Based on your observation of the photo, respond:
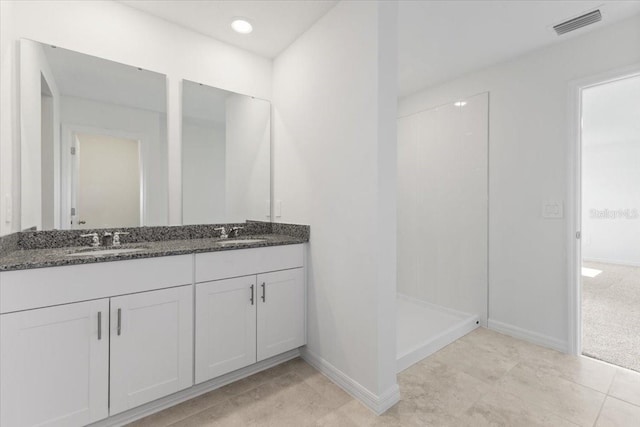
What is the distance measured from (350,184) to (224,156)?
1.24m

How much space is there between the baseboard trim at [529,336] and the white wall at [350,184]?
1534 millimetres

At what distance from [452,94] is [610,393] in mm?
2705

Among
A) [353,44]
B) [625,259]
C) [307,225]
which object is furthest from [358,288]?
[625,259]

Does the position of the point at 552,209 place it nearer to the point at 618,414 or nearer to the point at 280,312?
the point at 618,414

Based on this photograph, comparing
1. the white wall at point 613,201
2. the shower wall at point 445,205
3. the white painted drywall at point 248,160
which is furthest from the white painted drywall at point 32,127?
the white wall at point 613,201

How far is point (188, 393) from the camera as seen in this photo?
66.7 inches

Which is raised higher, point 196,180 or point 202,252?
point 196,180

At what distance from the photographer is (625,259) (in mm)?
4859

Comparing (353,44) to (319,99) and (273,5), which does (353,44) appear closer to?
(319,99)

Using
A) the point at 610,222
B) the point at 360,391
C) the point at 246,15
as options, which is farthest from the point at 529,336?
the point at 610,222

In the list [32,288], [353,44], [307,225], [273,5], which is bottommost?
[32,288]

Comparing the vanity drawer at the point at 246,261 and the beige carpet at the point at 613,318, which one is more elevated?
the vanity drawer at the point at 246,261

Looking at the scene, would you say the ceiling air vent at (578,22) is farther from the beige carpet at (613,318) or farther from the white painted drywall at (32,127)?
the white painted drywall at (32,127)

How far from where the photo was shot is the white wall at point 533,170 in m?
2.16
